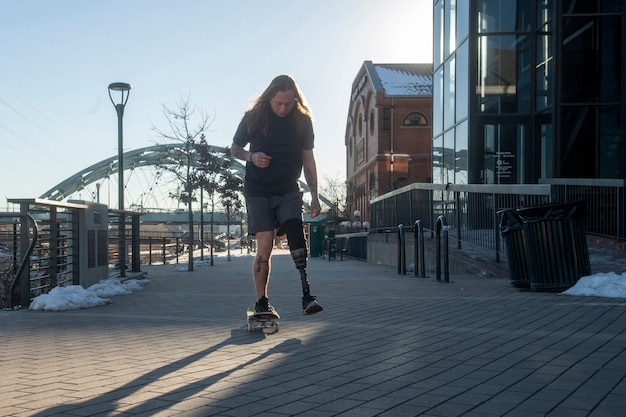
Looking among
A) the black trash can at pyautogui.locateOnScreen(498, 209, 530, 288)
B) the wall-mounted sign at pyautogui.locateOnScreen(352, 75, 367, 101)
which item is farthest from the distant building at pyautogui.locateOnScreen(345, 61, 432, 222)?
the black trash can at pyautogui.locateOnScreen(498, 209, 530, 288)

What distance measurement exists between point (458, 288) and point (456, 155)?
45.0 ft

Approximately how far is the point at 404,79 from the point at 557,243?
43076 mm

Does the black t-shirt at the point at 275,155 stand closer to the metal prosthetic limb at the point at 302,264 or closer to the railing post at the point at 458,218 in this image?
the metal prosthetic limb at the point at 302,264

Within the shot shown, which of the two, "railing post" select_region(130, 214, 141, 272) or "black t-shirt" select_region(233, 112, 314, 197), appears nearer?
"black t-shirt" select_region(233, 112, 314, 197)

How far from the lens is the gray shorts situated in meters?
5.07

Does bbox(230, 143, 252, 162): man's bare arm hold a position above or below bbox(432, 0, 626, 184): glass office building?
below

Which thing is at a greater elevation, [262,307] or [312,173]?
[312,173]

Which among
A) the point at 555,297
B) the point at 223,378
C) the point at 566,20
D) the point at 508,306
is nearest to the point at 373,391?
the point at 223,378

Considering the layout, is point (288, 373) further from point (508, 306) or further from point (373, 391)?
point (508, 306)

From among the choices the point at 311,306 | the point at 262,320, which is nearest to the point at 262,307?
the point at 262,320

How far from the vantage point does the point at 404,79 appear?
49.0 metres

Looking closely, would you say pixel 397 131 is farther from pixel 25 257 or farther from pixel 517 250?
pixel 25 257

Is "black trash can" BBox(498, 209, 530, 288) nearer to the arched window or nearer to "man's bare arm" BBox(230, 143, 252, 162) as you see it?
"man's bare arm" BBox(230, 143, 252, 162)

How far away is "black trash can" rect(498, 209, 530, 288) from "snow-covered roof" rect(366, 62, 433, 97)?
3775cm
